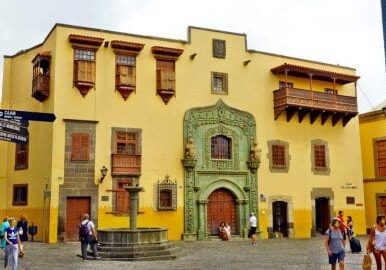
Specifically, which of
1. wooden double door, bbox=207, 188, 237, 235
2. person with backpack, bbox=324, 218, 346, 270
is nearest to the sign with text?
person with backpack, bbox=324, 218, 346, 270

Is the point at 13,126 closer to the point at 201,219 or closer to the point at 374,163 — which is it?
the point at 201,219

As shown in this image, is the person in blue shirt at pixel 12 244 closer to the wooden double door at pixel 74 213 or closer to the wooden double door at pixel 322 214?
the wooden double door at pixel 74 213

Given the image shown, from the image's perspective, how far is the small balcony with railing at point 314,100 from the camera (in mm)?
29678

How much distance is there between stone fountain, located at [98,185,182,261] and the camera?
17688 mm

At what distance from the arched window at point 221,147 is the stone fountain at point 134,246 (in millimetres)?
10318

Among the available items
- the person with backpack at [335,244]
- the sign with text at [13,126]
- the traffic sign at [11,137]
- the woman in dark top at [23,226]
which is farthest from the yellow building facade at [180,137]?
the traffic sign at [11,137]

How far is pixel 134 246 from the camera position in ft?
58.8

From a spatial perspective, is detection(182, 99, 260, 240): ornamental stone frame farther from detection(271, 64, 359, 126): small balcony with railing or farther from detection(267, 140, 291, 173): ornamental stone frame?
detection(271, 64, 359, 126): small balcony with railing

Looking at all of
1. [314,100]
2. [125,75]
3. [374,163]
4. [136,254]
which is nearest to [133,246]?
[136,254]

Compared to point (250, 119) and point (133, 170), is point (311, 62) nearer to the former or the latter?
point (250, 119)

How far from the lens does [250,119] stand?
29.6m

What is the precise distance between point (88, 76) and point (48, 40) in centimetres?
312

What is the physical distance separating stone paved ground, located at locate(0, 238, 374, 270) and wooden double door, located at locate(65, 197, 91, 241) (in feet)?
5.28

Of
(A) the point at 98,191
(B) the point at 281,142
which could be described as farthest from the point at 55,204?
(B) the point at 281,142
